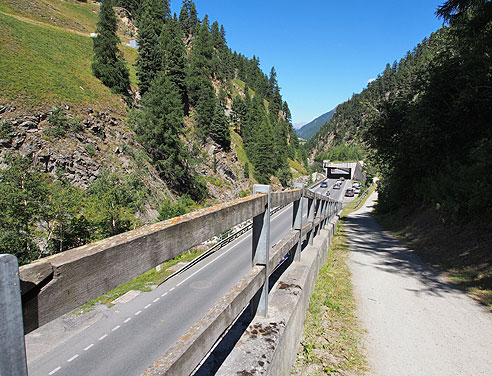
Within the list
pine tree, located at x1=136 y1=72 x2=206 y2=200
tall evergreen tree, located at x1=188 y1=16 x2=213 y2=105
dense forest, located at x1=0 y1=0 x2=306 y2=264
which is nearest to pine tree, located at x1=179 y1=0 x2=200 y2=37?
dense forest, located at x1=0 y1=0 x2=306 y2=264

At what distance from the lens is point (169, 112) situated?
3725 centimetres

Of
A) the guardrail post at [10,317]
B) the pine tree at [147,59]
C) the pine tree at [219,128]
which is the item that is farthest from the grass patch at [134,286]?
the pine tree at [219,128]

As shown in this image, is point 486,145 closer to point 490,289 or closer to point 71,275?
point 490,289

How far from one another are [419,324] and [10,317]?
4953mm

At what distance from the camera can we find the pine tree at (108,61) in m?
38.3

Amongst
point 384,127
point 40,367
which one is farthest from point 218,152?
point 40,367

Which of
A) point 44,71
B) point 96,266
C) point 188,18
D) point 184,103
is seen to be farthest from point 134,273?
point 188,18

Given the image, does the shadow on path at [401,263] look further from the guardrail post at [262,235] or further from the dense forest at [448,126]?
the guardrail post at [262,235]

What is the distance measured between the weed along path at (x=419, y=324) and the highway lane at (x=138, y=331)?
6753mm

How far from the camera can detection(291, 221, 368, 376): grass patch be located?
3127 mm

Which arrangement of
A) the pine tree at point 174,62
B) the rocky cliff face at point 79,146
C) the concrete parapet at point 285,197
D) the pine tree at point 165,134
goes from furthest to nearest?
the pine tree at point 174,62 → the pine tree at point 165,134 → the rocky cliff face at point 79,146 → the concrete parapet at point 285,197

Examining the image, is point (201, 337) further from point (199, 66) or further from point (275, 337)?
point (199, 66)

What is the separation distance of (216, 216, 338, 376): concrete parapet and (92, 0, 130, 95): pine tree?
1643 inches

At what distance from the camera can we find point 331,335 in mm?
3715
